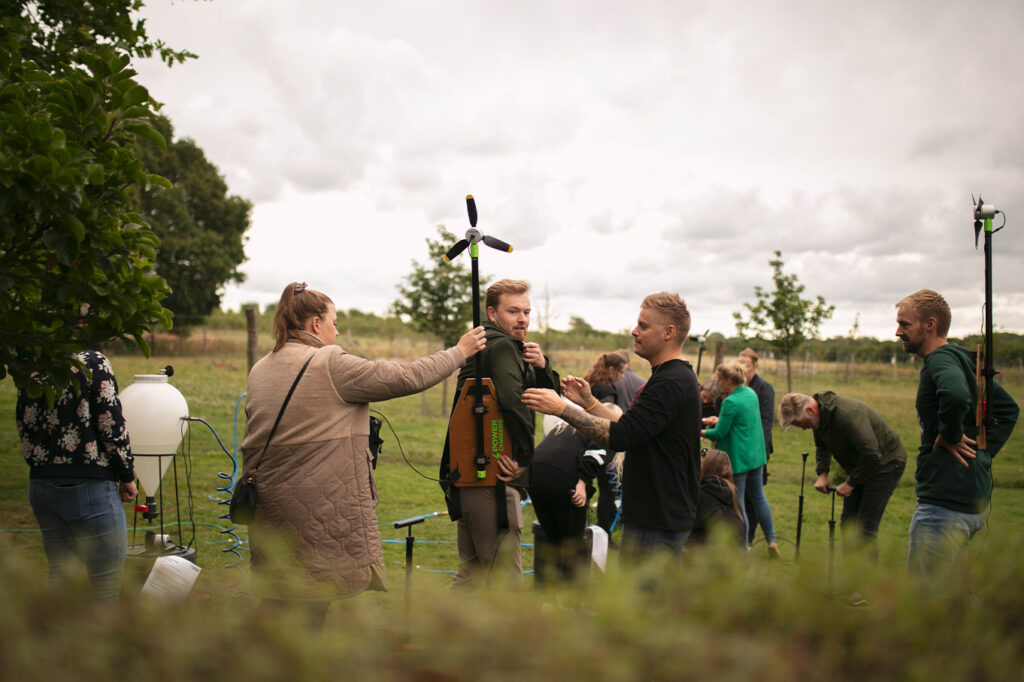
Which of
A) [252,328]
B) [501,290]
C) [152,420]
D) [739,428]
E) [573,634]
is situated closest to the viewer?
[573,634]

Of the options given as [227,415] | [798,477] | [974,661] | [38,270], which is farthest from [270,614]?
[227,415]

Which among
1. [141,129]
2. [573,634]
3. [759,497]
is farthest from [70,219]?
[759,497]

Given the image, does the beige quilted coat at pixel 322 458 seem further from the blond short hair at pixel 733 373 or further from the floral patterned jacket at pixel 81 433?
the blond short hair at pixel 733 373

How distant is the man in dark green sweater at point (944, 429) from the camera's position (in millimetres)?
3992

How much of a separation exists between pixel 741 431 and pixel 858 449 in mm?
1254

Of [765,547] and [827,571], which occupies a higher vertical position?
[827,571]

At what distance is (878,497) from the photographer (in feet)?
18.7

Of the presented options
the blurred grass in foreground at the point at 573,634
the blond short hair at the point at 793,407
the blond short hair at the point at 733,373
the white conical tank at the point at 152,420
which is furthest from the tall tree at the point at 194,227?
the blurred grass in foreground at the point at 573,634

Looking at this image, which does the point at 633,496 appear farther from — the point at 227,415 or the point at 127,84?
the point at 227,415

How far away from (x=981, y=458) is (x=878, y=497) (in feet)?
5.55

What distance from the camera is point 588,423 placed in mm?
3670

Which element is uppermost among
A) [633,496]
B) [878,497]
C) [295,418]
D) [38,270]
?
[38,270]

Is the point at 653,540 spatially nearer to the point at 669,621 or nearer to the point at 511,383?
the point at 511,383

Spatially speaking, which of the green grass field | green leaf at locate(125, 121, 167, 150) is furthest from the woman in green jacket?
green leaf at locate(125, 121, 167, 150)
